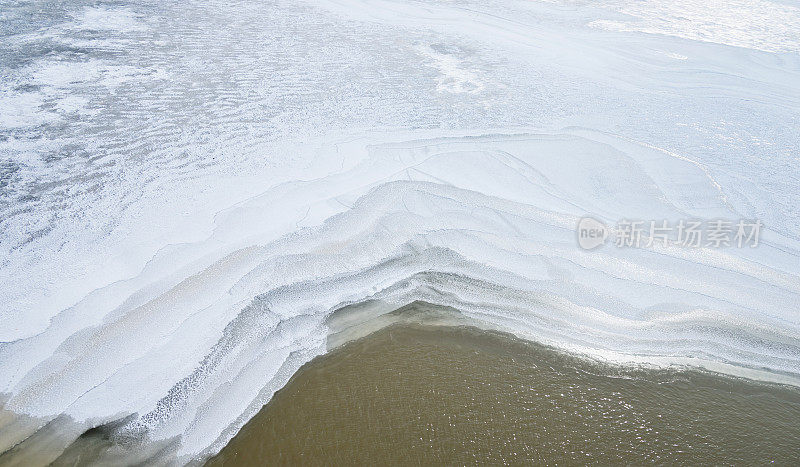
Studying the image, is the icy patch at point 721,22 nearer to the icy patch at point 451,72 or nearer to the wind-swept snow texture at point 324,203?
the wind-swept snow texture at point 324,203

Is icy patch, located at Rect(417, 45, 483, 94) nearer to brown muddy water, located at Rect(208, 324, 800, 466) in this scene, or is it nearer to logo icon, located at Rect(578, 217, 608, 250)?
logo icon, located at Rect(578, 217, 608, 250)

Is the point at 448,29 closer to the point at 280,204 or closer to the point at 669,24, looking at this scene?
the point at 669,24

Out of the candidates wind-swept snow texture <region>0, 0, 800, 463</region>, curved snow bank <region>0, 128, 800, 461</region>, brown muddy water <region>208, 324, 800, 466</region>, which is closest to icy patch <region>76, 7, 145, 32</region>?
wind-swept snow texture <region>0, 0, 800, 463</region>

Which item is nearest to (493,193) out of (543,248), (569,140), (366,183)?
(543,248)

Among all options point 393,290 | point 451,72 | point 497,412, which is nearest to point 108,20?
point 451,72

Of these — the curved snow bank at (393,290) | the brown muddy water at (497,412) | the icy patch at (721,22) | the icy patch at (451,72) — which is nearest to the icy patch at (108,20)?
the icy patch at (451,72)

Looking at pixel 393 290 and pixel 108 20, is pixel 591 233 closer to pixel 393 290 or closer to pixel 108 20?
pixel 393 290
